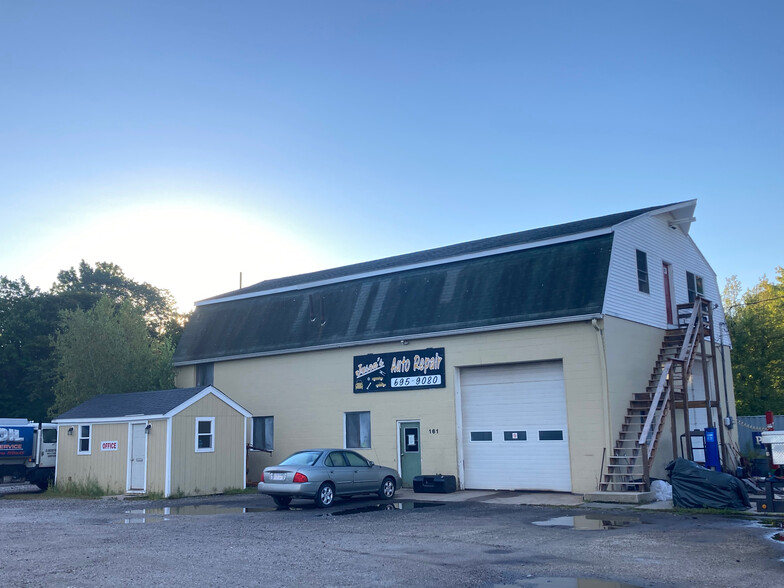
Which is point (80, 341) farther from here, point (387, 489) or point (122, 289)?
point (122, 289)

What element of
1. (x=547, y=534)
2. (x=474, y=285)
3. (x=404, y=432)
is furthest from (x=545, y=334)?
(x=547, y=534)

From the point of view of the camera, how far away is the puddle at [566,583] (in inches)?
338

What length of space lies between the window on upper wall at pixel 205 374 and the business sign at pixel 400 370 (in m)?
7.38

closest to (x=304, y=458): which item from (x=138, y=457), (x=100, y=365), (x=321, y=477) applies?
(x=321, y=477)

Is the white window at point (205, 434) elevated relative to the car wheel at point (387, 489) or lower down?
elevated

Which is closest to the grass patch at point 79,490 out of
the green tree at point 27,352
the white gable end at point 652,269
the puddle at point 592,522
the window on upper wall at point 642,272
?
the puddle at point 592,522

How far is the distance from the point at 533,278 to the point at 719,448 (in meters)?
7.50

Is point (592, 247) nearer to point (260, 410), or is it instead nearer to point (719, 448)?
point (719, 448)

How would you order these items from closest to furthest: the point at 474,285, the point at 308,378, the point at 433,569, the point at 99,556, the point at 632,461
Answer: the point at 433,569
the point at 99,556
the point at 632,461
the point at 474,285
the point at 308,378

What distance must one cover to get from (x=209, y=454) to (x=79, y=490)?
4.62 meters

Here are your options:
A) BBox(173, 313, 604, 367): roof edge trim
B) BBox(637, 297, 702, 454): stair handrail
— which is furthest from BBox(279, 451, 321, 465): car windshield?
BBox(637, 297, 702, 454): stair handrail

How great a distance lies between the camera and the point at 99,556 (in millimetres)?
10805

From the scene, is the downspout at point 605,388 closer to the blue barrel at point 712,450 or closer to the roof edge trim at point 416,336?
the roof edge trim at point 416,336

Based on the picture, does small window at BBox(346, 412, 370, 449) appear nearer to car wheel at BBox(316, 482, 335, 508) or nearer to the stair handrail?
car wheel at BBox(316, 482, 335, 508)
